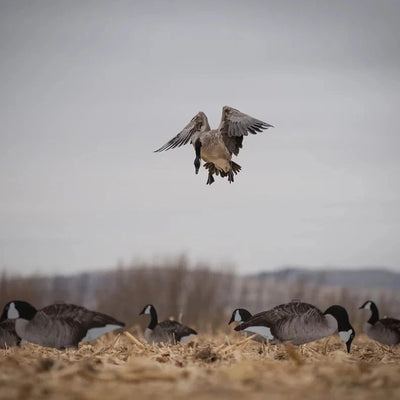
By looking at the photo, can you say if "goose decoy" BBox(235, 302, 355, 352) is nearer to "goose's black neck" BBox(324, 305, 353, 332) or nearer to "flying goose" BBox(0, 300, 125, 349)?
"goose's black neck" BBox(324, 305, 353, 332)

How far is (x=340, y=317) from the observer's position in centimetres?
912

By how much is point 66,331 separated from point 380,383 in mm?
4204

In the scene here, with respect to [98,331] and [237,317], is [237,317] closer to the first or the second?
[237,317]

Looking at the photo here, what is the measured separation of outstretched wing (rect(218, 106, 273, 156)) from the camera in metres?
10.6

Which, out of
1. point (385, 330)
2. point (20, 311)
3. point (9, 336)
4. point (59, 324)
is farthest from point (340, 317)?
point (9, 336)

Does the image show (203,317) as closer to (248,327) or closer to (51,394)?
(248,327)

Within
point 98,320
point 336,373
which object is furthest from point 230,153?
point 336,373

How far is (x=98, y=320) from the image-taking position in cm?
826

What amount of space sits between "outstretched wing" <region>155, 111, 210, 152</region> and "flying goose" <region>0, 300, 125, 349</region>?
3.57m

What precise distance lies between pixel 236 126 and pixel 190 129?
990mm

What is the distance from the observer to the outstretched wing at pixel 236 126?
1059 centimetres

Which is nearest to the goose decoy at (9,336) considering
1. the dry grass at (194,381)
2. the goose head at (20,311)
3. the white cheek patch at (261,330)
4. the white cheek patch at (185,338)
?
the goose head at (20,311)

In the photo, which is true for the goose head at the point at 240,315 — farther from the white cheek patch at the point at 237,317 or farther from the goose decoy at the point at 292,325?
the goose decoy at the point at 292,325

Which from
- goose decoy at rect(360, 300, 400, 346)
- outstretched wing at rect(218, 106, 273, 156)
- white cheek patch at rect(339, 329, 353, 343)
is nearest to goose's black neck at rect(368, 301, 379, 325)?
goose decoy at rect(360, 300, 400, 346)
